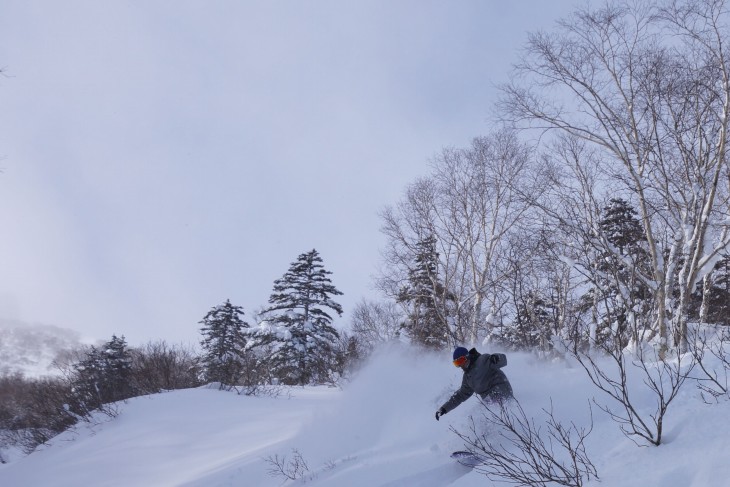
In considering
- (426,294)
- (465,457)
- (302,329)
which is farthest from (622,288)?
(302,329)

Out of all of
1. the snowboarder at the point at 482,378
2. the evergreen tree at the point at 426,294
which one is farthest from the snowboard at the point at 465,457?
the evergreen tree at the point at 426,294

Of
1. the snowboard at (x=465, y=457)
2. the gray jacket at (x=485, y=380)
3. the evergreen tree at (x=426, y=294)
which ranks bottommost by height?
the snowboard at (x=465, y=457)

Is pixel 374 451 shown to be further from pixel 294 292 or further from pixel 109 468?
pixel 294 292

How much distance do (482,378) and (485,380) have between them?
42 millimetres

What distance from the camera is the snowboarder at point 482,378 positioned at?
552cm

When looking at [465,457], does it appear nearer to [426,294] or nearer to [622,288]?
[622,288]

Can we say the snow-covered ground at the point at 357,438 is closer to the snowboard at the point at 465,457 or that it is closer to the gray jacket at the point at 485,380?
the snowboard at the point at 465,457

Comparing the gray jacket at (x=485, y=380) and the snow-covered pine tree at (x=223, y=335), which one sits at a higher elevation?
the snow-covered pine tree at (x=223, y=335)

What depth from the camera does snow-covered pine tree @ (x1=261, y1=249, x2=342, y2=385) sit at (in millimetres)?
26859

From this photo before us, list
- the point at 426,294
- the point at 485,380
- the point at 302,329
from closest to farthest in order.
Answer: the point at 485,380 → the point at 426,294 → the point at 302,329

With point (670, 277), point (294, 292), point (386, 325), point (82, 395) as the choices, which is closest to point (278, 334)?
point (294, 292)

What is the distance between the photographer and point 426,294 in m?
16.1

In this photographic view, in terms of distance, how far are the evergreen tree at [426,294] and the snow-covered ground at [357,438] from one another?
2.31m

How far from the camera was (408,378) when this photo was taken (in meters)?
10.2
